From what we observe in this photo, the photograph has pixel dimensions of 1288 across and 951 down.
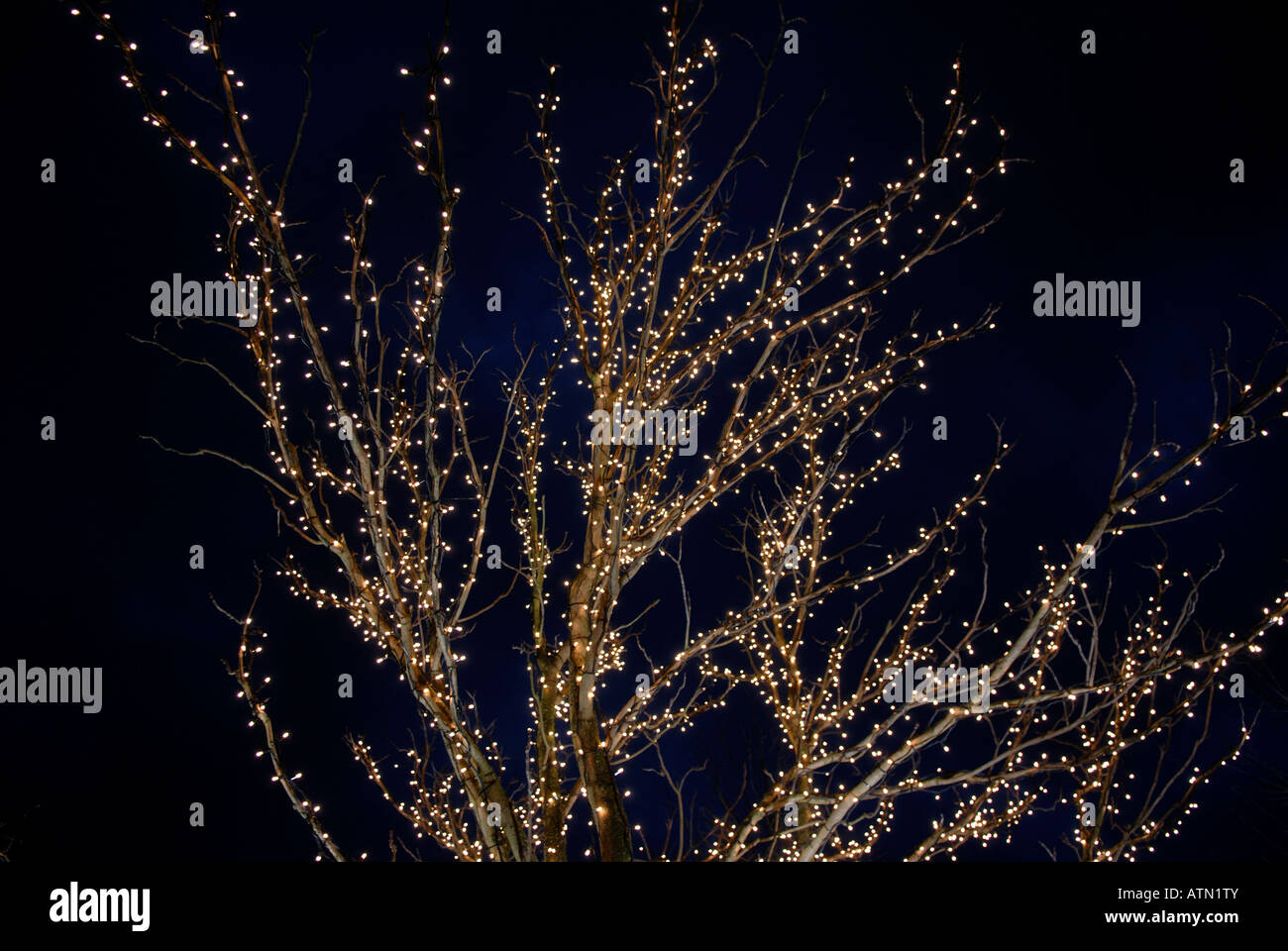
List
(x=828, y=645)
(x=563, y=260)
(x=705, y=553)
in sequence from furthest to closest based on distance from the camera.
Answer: (x=705, y=553) → (x=828, y=645) → (x=563, y=260)

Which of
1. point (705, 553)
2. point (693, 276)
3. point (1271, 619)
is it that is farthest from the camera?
point (705, 553)

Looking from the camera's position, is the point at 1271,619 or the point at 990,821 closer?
the point at 1271,619

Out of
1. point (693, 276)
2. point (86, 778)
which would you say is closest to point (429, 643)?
point (693, 276)

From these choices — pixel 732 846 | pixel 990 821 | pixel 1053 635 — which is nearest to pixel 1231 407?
pixel 1053 635

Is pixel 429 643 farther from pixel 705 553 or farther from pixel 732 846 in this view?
pixel 705 553

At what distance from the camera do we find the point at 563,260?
3102 millimetres

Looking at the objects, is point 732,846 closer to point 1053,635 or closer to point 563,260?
point 1053,635

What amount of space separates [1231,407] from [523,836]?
3576 mm
